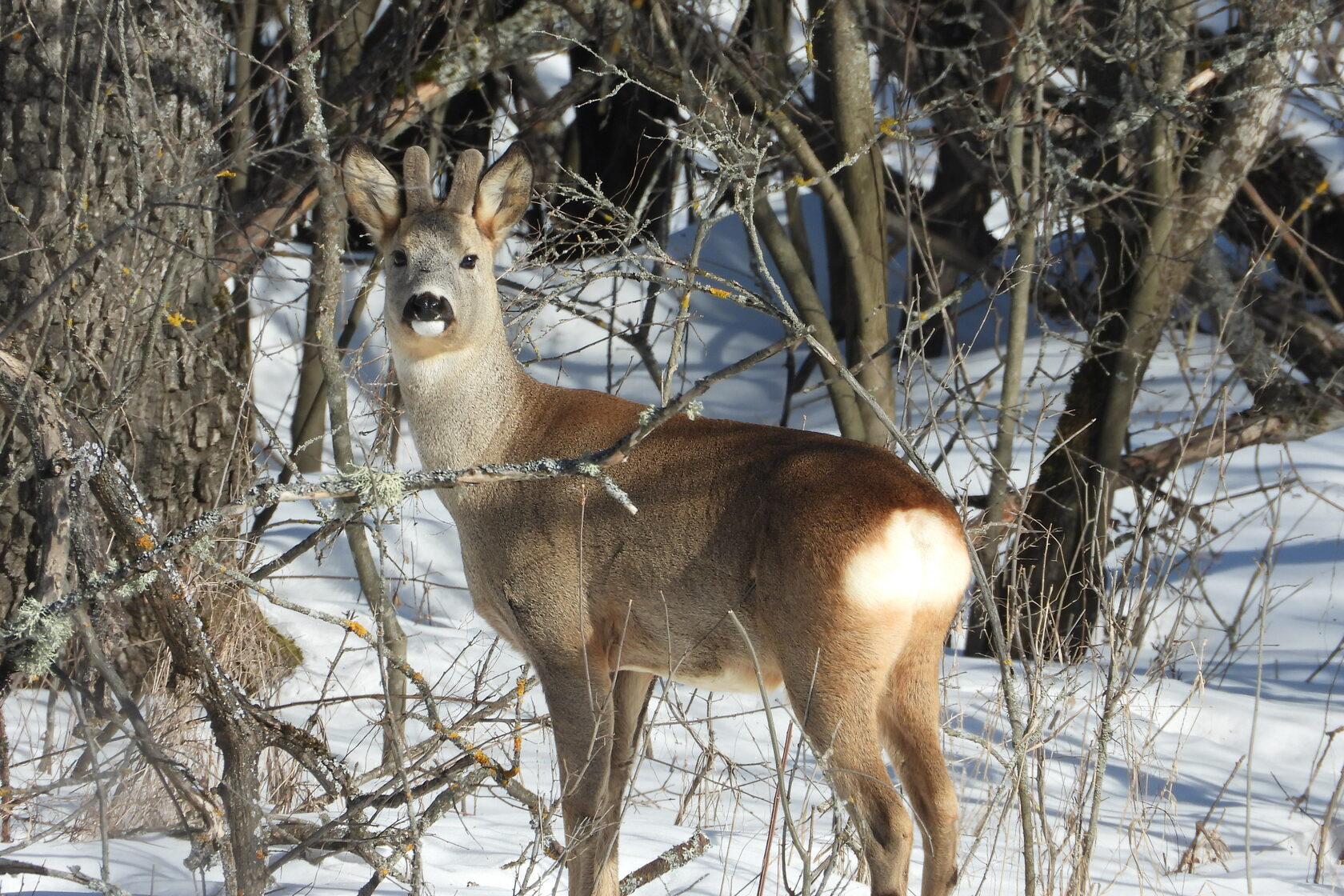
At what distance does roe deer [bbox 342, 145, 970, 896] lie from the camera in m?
3.62

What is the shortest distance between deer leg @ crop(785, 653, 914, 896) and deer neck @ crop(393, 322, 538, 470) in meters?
1.34

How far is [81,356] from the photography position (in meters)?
5.45

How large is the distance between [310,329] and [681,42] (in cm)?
331

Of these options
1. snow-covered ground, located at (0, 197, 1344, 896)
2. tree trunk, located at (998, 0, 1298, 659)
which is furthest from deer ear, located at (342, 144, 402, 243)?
tree trunk, located at (998, 0, 1298, 659)

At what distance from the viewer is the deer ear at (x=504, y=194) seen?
4.55 metres

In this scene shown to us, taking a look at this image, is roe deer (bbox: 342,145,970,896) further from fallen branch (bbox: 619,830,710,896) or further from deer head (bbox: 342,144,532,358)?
fallen branch (bbox: 619,830,710,896)

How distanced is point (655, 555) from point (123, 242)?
3004mm

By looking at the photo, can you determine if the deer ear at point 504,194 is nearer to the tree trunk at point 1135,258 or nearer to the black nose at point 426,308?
the black nose at point 426,308

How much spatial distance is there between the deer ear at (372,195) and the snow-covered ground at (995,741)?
67 centimetres

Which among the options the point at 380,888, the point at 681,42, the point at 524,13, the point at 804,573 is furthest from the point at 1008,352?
the point at 380,888

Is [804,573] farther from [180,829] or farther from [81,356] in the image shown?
[81,356]

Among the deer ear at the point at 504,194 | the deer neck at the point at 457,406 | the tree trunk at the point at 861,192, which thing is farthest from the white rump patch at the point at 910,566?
the tree trunk at the point at 861,192

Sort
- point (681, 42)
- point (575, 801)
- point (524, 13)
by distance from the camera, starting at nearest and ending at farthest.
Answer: point (575, 801) → point (524, 13) → point (681, 42)

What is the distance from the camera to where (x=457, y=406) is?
439 centimetres
